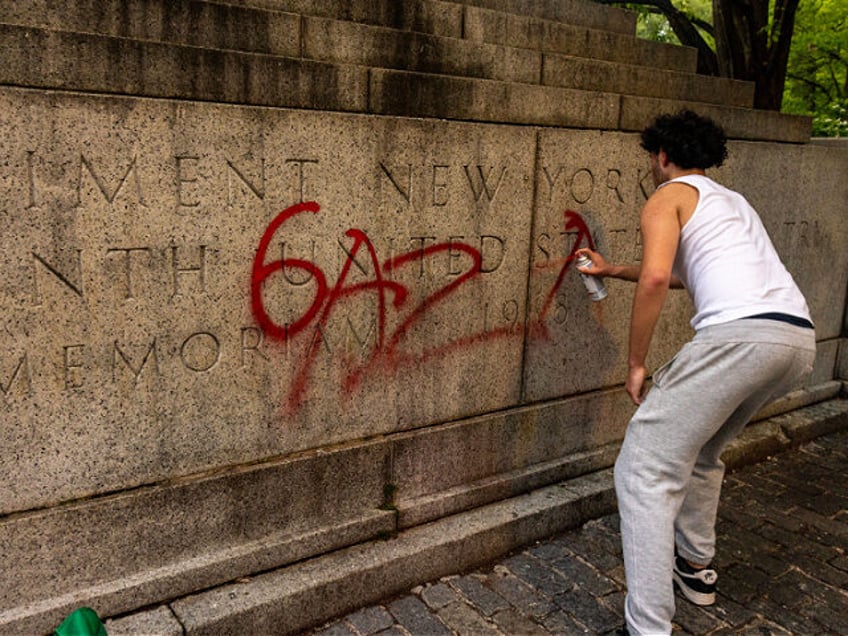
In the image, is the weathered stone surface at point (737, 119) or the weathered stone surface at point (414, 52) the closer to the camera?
the weathered stone surface at point (414, 52)

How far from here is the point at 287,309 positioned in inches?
126

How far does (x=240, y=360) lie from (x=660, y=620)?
1.94 m

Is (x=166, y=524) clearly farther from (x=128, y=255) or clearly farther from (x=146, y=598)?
(x=128, y=255)

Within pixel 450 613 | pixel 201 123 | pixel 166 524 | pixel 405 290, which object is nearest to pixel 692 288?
pixel 405 290

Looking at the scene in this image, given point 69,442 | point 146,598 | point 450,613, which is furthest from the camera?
point 450,613

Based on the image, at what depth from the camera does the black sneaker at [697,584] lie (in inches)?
135

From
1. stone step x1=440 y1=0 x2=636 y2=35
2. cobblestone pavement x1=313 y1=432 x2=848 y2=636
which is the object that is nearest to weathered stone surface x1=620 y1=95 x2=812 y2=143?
stone step x1=440 y1=0 x2=636 y2=35

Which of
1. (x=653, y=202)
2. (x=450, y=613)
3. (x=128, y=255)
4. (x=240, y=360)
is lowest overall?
(x=450, y=613)

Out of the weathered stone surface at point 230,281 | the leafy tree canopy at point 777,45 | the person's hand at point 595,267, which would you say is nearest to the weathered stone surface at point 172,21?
the weathered stone surface at point 230,281

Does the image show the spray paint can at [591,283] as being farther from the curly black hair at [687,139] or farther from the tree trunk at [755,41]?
the tree trunk at [755,41]

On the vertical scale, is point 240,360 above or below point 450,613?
above

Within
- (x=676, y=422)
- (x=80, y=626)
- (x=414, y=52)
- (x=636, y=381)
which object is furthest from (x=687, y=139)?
(x=80, y=626)

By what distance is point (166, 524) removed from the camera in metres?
3.02

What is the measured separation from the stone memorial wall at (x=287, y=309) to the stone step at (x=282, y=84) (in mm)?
11
